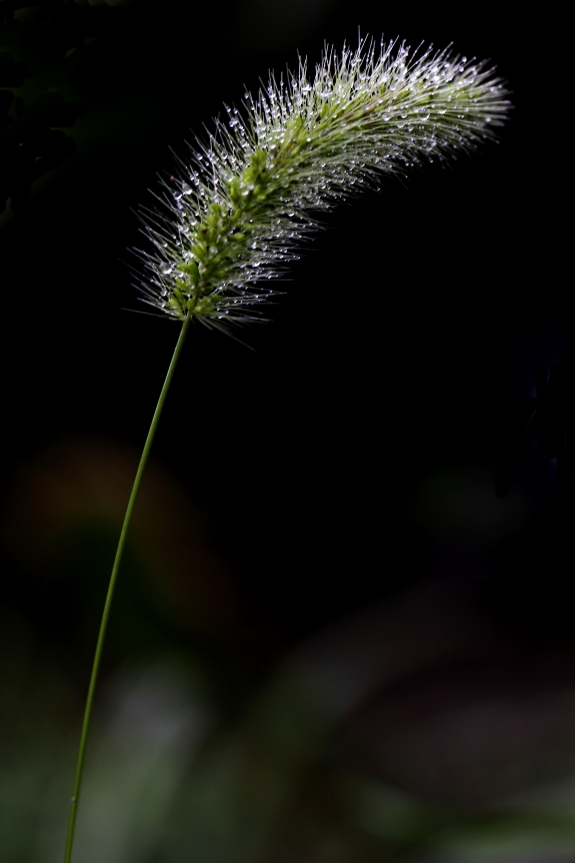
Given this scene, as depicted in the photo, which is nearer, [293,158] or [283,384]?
[293,158]

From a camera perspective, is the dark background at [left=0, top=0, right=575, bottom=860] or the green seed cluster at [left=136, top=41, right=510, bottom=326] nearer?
the green seed cluster at [left=136, top=41, right=510, bottom=326]

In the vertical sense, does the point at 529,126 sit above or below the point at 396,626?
above

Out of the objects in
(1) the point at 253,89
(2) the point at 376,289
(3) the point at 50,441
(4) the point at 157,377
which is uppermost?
(1) the point at 253,89

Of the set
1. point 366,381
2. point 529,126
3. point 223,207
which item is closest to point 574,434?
point 366,381

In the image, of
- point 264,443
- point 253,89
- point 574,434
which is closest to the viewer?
point 574,434

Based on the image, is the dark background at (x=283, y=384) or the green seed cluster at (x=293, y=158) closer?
the green seed cluster at (x=293, y=158)

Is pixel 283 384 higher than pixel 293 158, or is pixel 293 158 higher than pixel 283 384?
pixel 283 384

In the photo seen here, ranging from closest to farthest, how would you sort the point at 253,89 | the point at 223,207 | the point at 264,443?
the point at 223,207, the point at 253,89, the point at 264,443

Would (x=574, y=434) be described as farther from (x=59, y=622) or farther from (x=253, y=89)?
(x=59, y=622)
